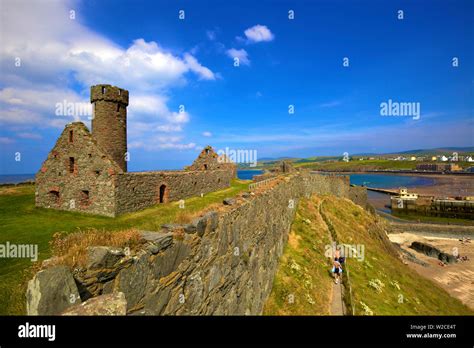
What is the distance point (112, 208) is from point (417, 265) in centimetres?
4380

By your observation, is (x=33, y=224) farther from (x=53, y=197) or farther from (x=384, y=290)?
(x=384, y=290)

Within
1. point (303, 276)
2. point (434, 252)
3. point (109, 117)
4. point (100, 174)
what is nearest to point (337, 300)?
point (303, 276)

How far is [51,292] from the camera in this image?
11.3 ft

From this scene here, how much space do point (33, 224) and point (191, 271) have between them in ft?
38.7

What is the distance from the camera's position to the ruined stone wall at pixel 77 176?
1592 centimetres

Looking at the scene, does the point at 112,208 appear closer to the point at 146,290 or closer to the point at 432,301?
the point at 146,290

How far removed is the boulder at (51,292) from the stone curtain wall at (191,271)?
0.01 meters

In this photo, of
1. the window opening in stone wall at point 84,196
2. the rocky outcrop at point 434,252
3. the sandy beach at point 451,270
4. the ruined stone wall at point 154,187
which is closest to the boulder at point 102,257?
the ruined stone wall at point 154,187

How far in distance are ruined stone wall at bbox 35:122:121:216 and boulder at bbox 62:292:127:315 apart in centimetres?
1314

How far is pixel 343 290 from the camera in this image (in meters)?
15.4

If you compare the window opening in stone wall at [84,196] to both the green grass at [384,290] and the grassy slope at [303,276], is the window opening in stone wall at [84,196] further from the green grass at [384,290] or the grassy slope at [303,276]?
the green grass at [384,290]

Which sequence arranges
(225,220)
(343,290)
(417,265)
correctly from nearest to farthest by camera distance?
1. (225,220)
2. (343,290)
3. (417,265)
